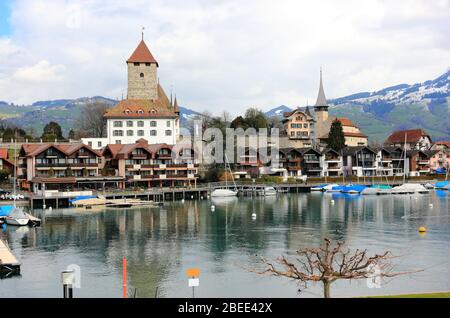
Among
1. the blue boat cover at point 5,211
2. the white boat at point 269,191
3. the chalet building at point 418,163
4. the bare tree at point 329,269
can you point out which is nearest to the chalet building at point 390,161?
the chalet building at point 418,163

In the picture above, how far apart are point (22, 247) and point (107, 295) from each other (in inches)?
646

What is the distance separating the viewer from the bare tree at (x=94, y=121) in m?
120

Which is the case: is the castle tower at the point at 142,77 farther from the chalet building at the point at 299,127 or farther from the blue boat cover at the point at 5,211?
the blue boat cover at the point at 5,211

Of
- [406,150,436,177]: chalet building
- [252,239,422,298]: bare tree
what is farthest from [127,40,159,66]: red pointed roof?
[252,239,422,298]: bare tree

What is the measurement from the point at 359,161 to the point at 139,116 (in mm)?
45920

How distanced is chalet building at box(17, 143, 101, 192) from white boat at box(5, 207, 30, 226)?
23528mm

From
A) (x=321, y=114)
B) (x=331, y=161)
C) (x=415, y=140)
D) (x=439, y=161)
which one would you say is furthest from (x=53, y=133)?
(x=415, y=140)

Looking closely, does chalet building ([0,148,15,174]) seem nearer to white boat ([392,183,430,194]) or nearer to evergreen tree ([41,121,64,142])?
evergreen tree ([41,121,64,142])

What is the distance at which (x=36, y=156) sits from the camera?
77375 mm

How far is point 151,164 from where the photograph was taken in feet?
278

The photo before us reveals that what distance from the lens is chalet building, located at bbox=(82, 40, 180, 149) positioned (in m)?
97.5

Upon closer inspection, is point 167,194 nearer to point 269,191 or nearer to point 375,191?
point 269,191
